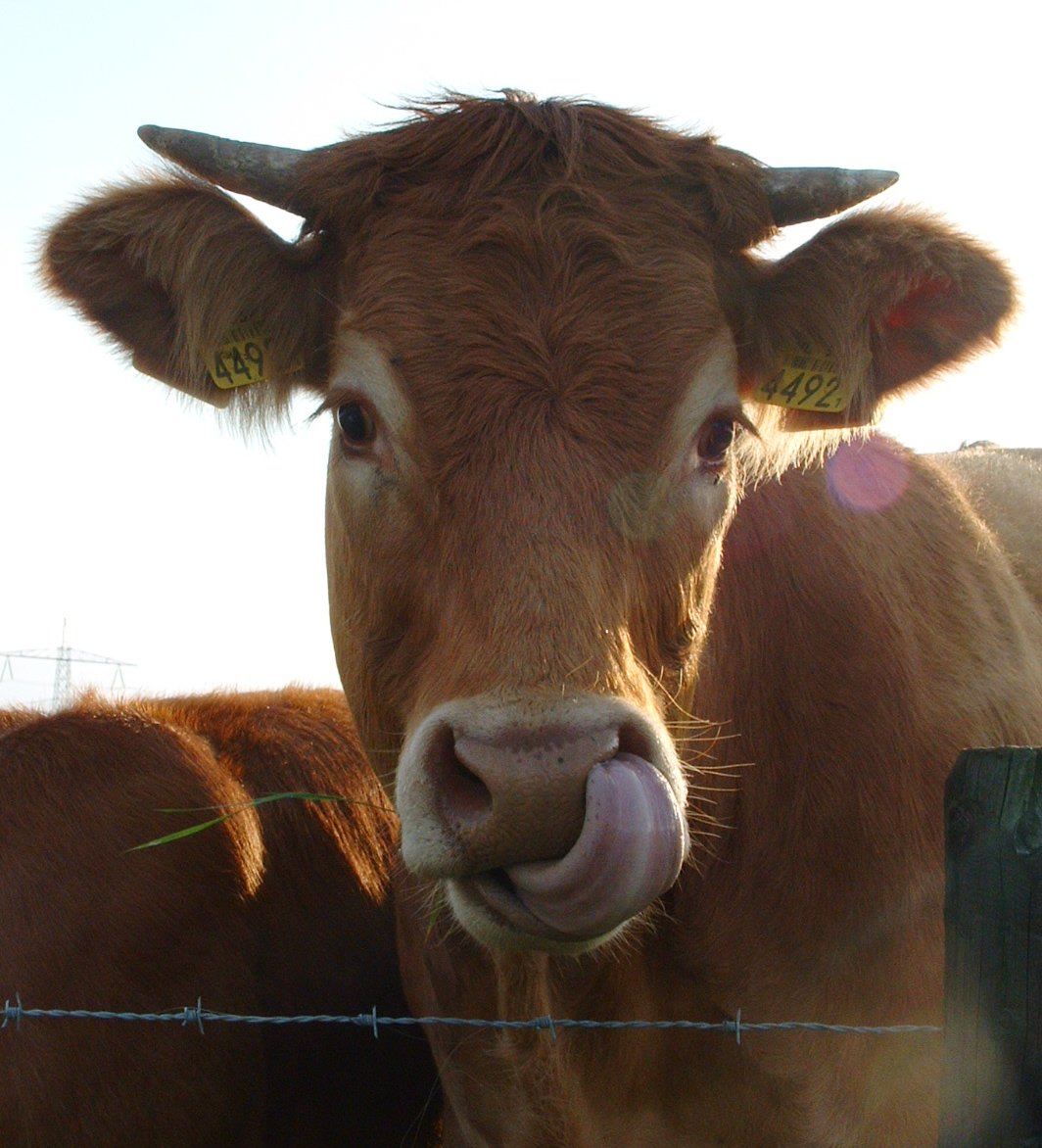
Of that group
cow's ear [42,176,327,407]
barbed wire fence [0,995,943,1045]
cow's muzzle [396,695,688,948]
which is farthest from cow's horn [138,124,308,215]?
barbed wire fence [0,995,943,1045]

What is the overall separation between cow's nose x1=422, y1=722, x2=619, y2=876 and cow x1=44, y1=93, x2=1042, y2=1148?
0.66ft

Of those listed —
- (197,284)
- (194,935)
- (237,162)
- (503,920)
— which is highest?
(237,162)

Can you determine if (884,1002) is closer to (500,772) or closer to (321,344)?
(500,772)

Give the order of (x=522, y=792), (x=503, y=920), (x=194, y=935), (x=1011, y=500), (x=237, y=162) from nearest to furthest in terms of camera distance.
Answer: (x=522, y=792)
(x=503, y=920)
(x=237, y=162)
(x=194, y=935)
(x=1011, y=500)

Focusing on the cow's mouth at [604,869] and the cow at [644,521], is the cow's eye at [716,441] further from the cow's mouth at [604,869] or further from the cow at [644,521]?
the cow's mouth at [604,869]

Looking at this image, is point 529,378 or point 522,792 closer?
point 522,792

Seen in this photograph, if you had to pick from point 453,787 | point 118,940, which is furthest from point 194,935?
point 453,787

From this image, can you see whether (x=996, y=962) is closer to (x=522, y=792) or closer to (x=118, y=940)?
(x=522, y=792)

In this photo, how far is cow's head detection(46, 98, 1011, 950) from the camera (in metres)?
2.54

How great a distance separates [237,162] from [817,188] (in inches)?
61.7

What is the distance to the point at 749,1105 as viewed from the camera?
363 cm

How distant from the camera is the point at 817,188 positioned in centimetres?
362

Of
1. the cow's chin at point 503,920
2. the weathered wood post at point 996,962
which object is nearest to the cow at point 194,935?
the cow's chin at point 503,920

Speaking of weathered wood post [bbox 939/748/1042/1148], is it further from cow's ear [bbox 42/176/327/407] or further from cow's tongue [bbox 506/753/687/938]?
cow's ear [bbox 42/176/327/407]
